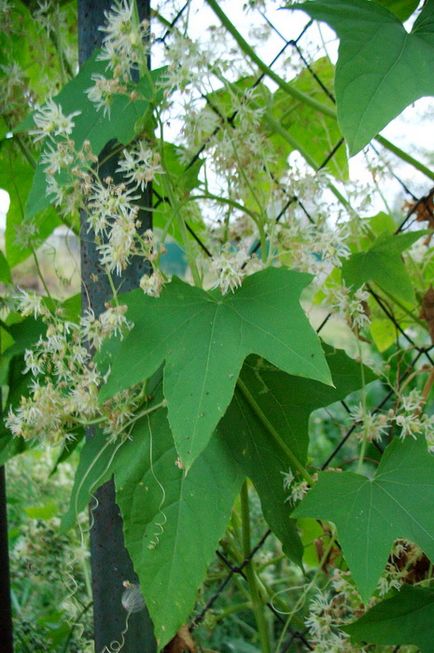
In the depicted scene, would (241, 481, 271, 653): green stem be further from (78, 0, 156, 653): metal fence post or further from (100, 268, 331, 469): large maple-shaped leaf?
(100, 268, 331, 469): large maple-shaped leaf

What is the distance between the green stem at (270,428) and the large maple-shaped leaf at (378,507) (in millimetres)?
46

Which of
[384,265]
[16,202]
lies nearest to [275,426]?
[384,265]

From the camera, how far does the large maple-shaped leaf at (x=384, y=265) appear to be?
990 millimetres

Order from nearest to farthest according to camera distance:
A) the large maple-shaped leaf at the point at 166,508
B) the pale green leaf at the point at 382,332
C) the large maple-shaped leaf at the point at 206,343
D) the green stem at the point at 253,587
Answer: the large maple-shaped leaf at the point at 206,343
the large maple-shaped leaf at the point at 166,508
the green stem at the point at 253,587
the pale green leaf at the point at 382,332

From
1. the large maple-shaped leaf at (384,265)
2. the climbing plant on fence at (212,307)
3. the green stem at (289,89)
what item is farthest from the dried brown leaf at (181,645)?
the green stem at (289,89)

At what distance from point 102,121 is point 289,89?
1.05 feet

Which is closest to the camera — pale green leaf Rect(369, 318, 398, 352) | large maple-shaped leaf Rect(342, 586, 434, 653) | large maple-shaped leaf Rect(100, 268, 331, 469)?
large maple-shaped leaf Rect(100, 268, 331, 469)

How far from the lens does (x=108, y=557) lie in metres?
1.01

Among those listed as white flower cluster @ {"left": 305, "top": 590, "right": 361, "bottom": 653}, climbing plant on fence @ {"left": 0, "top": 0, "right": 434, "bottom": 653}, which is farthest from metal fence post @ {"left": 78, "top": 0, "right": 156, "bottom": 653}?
white flower cluster @ {"left": 305, "top": 590, "right": 361, "bottom": 653}

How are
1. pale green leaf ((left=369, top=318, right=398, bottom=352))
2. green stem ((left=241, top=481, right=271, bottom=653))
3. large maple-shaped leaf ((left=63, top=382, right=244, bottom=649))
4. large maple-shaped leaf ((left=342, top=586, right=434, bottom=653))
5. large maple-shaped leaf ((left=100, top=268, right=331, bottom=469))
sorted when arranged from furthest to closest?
1. pale green leaf ((left=369, top=318, right=398, bottom=352))
2. green stem ((left=241, top=481, right=271, bottom=653))
3. large maple-shaped leaf ((left=342, top=586, right=434, bottom=653))
4. large maple-shaped leaf ((left=63, top=382, right=244, bottom=649))
5. large maple-shaped leaf ((left=100, top=268, right=331, bottom=469))

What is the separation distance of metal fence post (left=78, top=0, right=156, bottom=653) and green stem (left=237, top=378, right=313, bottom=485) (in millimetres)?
197

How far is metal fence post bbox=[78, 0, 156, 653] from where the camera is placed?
99 cm

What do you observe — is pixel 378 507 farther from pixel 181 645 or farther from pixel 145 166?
pixel 145 166

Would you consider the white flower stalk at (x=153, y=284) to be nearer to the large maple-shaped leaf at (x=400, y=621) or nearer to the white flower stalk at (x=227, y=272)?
the white flower stalk at (x=227, y=272)
